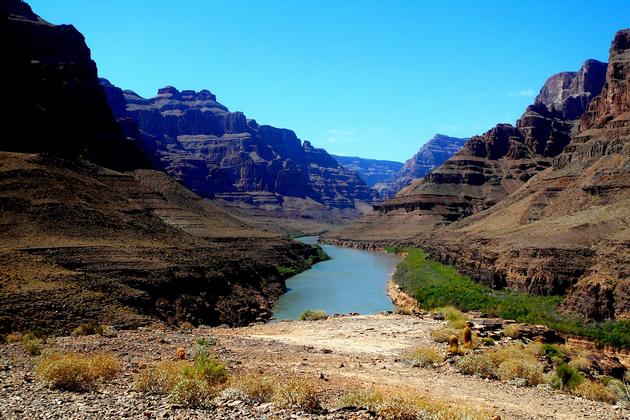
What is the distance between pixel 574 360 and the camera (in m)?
22.3

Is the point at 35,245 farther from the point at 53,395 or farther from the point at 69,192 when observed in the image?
the point at 53,395

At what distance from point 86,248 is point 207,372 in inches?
1066

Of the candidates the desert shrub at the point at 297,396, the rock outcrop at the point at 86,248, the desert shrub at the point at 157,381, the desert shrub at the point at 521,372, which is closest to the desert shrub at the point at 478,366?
the desert shrub at the point at 521,372

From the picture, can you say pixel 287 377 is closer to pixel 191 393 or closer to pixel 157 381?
pixel 191 393

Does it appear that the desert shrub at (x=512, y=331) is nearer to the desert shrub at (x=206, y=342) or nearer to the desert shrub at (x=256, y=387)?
the desert shrub at (x=206, y=342)

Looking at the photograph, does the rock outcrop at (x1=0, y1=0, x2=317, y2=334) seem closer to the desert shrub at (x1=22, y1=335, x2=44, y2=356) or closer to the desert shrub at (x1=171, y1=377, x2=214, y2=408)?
the desert shrub at (x1=22, y1=335, x2=44, y2=356)

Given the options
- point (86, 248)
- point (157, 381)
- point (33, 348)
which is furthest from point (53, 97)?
point (157, 381)

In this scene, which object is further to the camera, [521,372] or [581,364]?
[581,364]

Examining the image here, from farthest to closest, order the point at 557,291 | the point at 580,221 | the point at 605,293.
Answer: the point at 580,221 < the point at 557,291 < the point at 605,293

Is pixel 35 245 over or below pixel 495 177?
below

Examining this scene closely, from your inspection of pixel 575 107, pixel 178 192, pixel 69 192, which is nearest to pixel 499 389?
pixel 69 192

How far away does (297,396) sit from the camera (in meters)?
12.0

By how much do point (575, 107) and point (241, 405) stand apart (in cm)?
20362

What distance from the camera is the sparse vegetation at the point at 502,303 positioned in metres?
34.2
